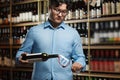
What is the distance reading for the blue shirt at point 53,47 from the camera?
216cm

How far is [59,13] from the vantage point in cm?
215

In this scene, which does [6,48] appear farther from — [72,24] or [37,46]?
[37,46]

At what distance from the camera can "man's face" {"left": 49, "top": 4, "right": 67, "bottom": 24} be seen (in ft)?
7.07

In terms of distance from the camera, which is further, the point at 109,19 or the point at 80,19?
the point at 80,19

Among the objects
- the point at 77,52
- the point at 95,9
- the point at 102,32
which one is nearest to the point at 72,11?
the point at 95,9

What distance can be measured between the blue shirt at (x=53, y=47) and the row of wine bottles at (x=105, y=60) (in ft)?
5.91

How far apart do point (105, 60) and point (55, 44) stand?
1.98m

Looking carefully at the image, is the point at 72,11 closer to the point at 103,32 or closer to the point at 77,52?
the point at 103,32

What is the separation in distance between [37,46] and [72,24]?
93.1 inches

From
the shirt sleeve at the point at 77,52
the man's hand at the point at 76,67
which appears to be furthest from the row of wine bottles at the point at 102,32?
the man's hand at the point at 76,67

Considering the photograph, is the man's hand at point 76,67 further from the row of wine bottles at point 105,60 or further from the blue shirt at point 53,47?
the row of wine bottles at point 105,60

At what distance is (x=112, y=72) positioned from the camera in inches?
154

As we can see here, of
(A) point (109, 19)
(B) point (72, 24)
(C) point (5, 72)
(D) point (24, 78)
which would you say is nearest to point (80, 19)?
(B) point (72, 24)

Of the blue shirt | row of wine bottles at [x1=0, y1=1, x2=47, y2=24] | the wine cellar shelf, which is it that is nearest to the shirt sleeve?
the blue shirt
